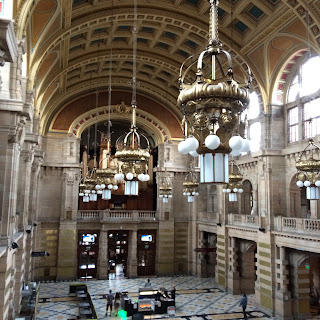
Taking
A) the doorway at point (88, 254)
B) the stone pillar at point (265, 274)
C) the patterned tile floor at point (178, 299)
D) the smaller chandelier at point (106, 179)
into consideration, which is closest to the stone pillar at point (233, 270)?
the patterned tile floor at point (178, 299)

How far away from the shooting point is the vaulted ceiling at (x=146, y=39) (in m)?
13.9

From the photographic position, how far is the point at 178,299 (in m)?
20.1

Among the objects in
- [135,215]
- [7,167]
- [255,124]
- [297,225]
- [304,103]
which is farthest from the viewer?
[135,215]

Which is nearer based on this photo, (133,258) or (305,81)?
(305,81)

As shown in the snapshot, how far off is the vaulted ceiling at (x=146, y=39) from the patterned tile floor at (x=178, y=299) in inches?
425

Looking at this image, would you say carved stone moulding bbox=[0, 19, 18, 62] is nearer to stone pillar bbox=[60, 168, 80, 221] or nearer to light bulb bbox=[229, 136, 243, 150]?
light bulb bbox=[229, 136, 243, 150]

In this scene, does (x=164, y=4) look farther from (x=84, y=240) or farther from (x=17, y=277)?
(x=84, y=240)

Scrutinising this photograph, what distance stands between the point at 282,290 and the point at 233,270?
16.6 ft

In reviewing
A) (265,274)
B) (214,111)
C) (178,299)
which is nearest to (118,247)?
(178,299)

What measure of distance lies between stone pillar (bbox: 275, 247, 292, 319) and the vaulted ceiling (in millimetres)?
8010

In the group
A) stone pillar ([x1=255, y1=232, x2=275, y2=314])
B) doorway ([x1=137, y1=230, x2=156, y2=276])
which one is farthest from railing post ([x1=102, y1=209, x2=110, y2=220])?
stone pillar ([x1=255, y1=232, x2=275, y2=314])

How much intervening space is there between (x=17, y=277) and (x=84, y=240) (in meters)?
11.1

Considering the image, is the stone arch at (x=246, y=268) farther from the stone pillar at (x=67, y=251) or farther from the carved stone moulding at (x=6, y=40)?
the carved stone moulding at (x=6, y=40)

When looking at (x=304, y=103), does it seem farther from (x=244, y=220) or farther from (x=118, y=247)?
(x=118, y=247)
